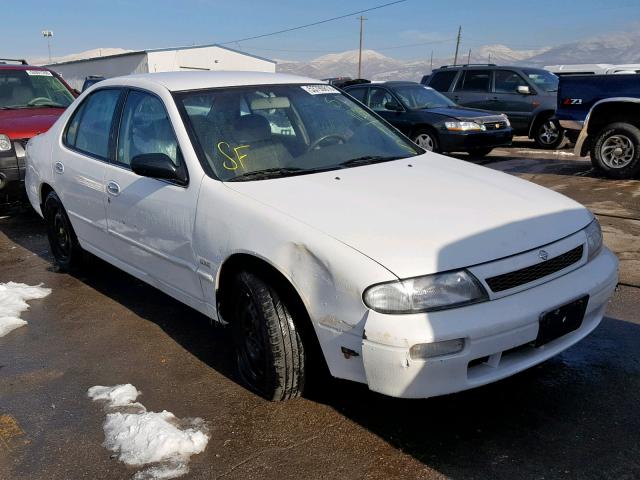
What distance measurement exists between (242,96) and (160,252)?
3.46 ft

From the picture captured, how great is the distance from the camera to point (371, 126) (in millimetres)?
3988

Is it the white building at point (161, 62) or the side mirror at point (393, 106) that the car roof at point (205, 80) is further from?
the white building at point (161, 62)

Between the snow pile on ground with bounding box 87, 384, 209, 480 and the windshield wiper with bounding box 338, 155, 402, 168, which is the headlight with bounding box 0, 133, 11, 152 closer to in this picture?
the snow pile on ground with bounding box 87, 384, 209, 480

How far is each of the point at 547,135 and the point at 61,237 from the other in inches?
403

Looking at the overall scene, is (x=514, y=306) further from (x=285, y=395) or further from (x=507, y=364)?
(x=285, y=395)

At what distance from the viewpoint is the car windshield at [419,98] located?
36.0 feet

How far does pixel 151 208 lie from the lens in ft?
11.3

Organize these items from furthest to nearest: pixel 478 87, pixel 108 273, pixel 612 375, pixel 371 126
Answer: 1. pixel 478 87
2. pixel 108 273
3. pixel 371 126
4. pixel 612 375

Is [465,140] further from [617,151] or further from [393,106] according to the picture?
[617,151]

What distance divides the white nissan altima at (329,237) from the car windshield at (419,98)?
7.06 meters

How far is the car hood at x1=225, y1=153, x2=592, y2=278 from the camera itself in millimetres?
2459

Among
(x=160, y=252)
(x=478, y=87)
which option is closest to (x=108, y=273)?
(x=160, y=252)

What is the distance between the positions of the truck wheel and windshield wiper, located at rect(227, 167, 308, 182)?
257 inches

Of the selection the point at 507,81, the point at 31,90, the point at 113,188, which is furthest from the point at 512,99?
the point at 113,188
